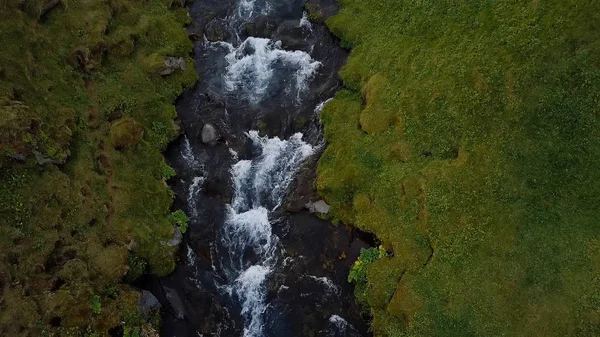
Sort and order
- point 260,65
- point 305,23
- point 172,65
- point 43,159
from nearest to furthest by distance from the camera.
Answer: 1. point 43,159
2. point 172,65
3. point 260,65
4. point 305,23

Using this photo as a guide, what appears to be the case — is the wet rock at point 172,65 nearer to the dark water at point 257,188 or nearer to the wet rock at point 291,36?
the dark water at point 257,188

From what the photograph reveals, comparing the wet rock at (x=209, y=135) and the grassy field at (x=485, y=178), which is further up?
the grassy field at (x=485, y=178)

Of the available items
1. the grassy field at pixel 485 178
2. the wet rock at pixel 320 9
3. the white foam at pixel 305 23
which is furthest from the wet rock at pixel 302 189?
the wet rock at pixel 320 9

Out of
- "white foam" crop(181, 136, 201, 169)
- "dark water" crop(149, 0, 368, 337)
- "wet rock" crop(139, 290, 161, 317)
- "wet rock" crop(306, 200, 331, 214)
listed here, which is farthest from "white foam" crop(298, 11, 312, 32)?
"wet rock" crop(139, 290, 161, 317)

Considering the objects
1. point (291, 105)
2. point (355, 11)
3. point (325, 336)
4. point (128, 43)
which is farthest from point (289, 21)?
point (325, 336)

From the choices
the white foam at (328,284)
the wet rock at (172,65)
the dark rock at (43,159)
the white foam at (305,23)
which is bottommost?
the white foam at (328,284)

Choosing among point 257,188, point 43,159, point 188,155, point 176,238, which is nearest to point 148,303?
point 176,238

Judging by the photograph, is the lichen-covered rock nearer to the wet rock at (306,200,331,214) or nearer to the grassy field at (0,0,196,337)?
the grassy field at (0,0,196,337)

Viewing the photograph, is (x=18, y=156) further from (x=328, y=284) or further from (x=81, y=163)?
(x=328, y=284)
